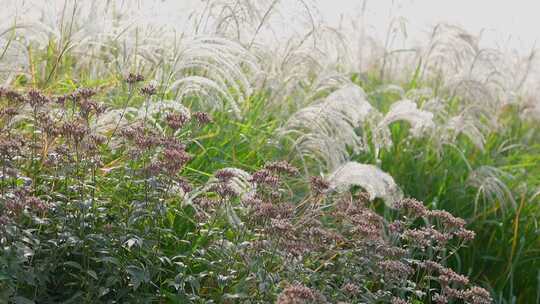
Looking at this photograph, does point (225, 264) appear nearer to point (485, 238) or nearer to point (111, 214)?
point (111, 214)

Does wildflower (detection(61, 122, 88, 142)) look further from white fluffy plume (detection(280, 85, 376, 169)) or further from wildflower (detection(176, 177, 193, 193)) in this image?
white fluffy plume (detection(280, 85, 376, 169))

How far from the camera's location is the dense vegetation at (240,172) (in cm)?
398

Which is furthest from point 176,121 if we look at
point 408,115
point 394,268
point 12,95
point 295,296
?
point 408,115

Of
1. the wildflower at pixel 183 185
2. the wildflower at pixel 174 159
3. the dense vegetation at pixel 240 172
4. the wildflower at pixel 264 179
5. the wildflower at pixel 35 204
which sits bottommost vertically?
the dense vegetation at pixel 240 172

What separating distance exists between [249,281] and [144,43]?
2654 millimetres

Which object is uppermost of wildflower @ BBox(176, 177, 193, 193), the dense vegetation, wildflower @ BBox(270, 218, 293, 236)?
wildflower @ BBox(270, 218, 293, 236)

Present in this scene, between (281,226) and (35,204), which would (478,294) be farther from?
(35,204)

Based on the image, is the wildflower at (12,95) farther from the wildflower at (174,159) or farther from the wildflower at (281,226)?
the wildflower at (281,226)

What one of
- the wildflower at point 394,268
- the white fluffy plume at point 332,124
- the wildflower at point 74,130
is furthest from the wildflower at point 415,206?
the wildflower at point 74,130

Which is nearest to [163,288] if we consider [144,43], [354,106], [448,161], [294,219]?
[294,219]

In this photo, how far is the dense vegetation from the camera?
3.98 m

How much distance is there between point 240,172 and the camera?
4.41 m

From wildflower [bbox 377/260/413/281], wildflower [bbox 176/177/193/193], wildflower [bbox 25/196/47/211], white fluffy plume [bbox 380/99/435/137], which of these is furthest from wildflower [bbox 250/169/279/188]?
white fluffy plume [bbox 380/99/435/137]

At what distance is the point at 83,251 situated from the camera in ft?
13.1
